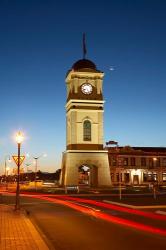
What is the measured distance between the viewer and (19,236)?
15.3m

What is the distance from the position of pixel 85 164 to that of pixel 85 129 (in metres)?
6.23

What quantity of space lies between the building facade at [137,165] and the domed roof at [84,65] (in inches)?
1057

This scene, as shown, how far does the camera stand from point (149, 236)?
53.1ft

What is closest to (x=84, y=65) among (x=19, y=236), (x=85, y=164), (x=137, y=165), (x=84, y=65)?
(x=84, y=65)

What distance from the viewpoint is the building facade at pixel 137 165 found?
100m

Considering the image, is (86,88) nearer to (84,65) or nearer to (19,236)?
(84,65)

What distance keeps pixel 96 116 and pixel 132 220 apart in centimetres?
5468

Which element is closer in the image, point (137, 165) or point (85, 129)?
point (85, 129)

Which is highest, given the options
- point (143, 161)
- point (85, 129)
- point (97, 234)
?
point (85, 129)

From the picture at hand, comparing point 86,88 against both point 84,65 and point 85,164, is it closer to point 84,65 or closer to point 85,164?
point 84,65

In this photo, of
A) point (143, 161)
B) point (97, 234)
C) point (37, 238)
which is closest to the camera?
point (37, 238)

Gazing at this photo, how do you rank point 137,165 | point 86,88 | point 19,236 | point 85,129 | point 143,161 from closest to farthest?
point 19,236
point 85,129
point 86,88
point 137,165
point 143,161

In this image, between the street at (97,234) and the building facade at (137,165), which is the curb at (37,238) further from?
the building facade at (137,165)

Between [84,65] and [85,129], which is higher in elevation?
[84,65]
